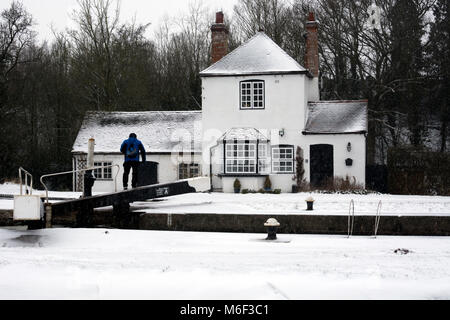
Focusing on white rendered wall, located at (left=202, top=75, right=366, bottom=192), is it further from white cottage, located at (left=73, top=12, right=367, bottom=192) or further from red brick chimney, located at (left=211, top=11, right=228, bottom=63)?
red brick chimney, located at (left=211, top=11, right=228, bottom=63)

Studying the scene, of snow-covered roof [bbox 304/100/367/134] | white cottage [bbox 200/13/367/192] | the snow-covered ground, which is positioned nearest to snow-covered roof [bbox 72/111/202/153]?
white cottage [bbox 200/13/367/192]

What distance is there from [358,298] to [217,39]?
956 inches

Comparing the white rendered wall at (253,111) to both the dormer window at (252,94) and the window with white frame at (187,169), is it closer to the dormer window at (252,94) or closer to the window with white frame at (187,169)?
the dormer window at (252,94)

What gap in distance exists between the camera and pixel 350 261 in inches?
428

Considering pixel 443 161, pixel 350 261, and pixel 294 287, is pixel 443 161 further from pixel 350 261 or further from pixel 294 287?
pixel 294 287

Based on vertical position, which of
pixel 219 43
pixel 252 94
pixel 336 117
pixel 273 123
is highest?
pixel 219 43

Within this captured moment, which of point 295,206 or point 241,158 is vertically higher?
point 241,158

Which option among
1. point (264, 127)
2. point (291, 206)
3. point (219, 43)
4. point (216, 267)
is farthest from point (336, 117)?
point (216, 267)

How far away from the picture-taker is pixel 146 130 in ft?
109

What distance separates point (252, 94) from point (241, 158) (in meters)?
3.08

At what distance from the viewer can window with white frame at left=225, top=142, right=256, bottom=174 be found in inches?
1163

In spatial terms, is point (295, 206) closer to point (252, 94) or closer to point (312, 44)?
point (252, 94)

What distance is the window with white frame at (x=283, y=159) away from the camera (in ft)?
96.9

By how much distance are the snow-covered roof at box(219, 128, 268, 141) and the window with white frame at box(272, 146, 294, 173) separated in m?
0.83
